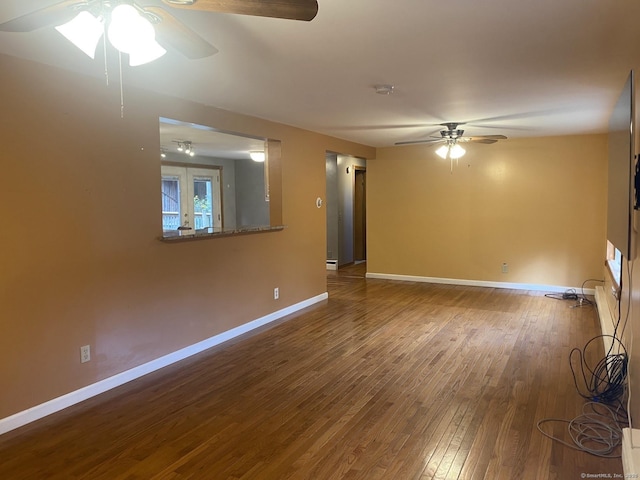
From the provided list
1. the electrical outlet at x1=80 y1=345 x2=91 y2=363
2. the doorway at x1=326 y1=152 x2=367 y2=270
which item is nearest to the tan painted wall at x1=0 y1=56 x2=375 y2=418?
the electrical outlet at x1=80 y1=345 x2=91 y2=363

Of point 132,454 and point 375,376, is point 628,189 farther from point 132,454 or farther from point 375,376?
point 132,454

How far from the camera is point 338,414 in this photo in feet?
9.29

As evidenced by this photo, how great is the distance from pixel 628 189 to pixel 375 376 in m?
2.18

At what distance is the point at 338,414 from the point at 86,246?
2.02 meters

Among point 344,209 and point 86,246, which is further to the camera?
point 344,209

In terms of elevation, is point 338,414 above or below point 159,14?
below

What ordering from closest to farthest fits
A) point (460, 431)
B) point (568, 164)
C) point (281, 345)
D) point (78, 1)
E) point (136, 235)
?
point (78, 1) → point (460, 431) → point (136, 235) → point (281, 345) → point (568, 164)

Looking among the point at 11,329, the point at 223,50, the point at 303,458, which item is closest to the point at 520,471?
the point at 303,458

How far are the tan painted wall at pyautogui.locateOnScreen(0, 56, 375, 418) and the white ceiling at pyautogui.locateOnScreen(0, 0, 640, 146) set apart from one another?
0.24m

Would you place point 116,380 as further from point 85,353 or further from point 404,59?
point 404,59

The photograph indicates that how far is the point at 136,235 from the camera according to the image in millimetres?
3373

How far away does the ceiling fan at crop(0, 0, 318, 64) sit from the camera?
4.82 feet

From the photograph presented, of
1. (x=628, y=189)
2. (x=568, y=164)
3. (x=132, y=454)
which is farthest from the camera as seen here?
(x=568, y=164)

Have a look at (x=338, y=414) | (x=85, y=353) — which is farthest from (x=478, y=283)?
(x=85, y=353)
